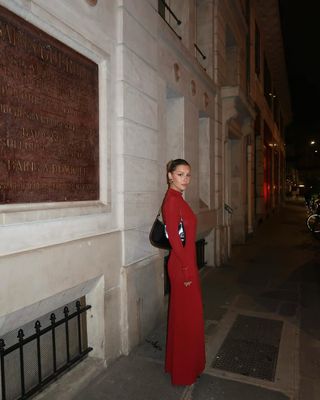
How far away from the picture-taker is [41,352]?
3.19 metres

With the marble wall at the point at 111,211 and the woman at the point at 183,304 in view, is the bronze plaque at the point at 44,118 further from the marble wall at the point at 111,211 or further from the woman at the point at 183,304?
the woman at the point at 183,304

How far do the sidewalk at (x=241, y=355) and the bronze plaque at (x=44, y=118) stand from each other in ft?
6.35

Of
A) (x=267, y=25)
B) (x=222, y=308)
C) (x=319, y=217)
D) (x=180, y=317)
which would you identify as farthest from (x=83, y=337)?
(x=267, y=25)

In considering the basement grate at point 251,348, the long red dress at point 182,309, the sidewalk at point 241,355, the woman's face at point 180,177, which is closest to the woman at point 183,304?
the long red dress at point 182,309

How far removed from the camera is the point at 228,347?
4.20 metres

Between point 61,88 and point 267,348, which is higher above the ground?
point 61,88

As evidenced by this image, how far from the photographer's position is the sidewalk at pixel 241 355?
3.23 meters

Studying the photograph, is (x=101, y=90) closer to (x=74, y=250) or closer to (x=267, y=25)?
(x=74, y=250)

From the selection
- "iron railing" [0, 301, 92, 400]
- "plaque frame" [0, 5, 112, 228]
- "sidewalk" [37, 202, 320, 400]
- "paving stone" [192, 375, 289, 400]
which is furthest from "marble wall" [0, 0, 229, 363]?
"paving stone" [192, 375, 289, 400]

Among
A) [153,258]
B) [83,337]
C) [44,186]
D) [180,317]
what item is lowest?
[83,337]

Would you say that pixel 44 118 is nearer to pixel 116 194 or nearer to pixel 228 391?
pixel 116 194

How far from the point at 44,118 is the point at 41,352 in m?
2.23

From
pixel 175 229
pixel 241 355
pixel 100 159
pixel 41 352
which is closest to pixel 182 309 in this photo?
pixel 175 229

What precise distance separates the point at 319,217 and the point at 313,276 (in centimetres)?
668
